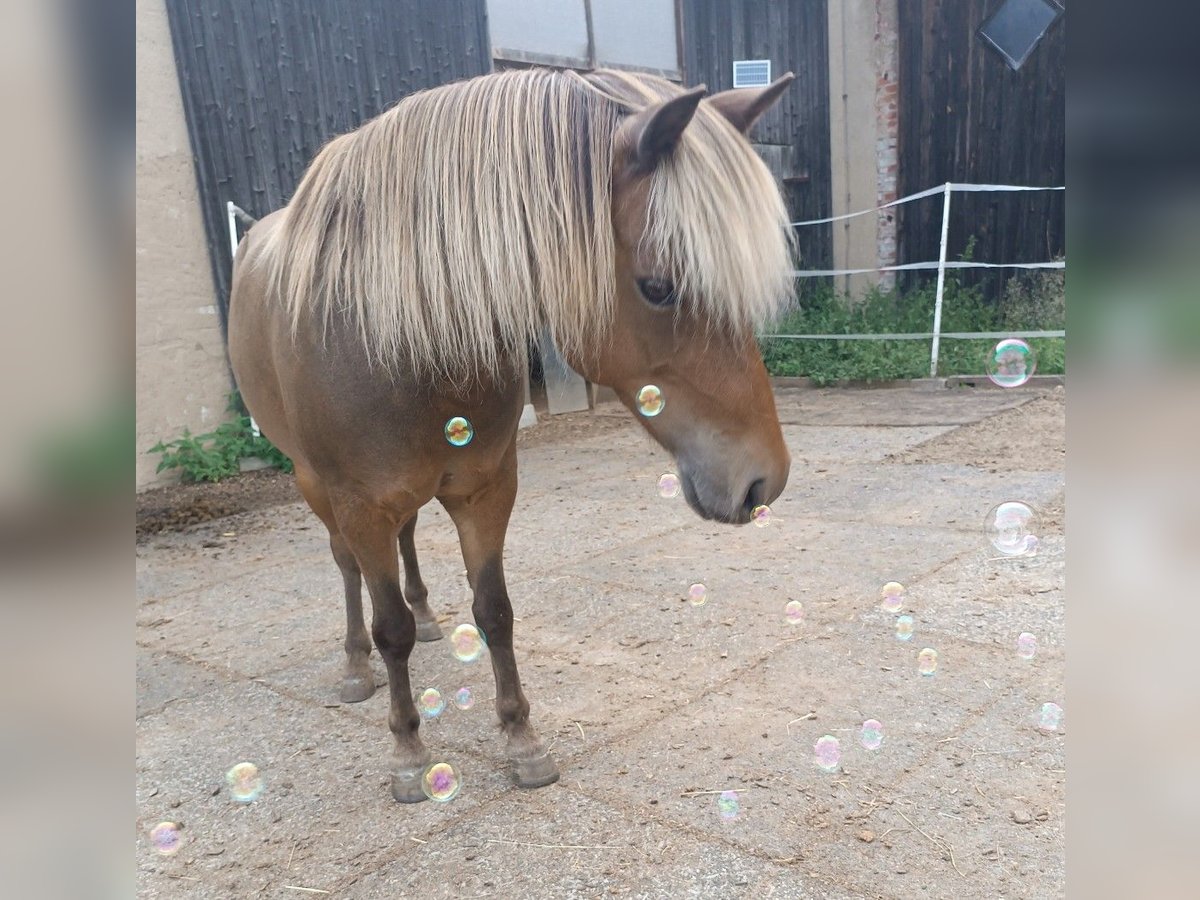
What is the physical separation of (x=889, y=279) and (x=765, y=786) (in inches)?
355

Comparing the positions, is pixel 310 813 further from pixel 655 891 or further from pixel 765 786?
pixel 765 786

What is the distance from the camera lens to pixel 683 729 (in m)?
2.43

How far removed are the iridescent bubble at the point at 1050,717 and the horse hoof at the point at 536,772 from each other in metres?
1.37

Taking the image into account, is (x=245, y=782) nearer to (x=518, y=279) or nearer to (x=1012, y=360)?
(x=518, y=279)

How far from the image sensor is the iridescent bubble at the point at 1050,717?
7.45ft

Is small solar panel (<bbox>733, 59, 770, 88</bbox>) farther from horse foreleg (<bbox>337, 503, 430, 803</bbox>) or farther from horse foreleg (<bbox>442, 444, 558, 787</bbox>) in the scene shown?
horse foreleg (<bbox>337, 503, 430, 803</bbox>)

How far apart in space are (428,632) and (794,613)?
1.46m

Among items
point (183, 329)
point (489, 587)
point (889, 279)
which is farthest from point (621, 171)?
point (889, 279)

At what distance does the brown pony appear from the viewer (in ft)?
5.29

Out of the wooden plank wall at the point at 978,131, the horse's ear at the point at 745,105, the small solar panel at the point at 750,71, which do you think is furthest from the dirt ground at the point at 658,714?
the small solar panel at the point at 750,71

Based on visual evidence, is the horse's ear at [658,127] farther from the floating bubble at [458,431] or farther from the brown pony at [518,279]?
the floating bubble at [458,431]

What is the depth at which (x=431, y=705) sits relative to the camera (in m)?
2.67
